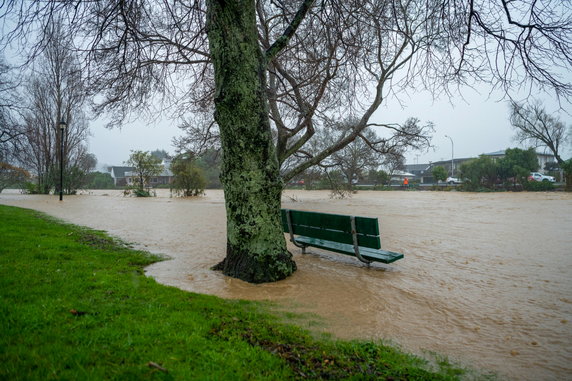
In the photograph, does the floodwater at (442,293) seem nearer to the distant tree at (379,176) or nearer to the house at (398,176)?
the distant tree at (379,176)

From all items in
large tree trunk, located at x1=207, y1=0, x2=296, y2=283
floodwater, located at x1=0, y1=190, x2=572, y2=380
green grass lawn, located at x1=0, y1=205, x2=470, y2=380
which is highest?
large tree trunk, located at x1=207, y1=0, x2=296, y2=283

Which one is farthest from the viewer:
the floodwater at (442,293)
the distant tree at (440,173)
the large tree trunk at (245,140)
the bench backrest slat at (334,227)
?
the distant tree at (440,173)

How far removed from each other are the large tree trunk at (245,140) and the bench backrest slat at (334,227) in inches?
56.2

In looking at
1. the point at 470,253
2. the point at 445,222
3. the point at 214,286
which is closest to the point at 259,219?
the point at 214,286

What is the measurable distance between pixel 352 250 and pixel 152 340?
400cm

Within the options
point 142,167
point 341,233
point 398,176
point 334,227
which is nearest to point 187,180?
point 142,167

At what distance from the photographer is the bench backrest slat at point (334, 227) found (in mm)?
5309

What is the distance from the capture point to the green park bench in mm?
5352

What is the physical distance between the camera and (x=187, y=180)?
29.3 metres

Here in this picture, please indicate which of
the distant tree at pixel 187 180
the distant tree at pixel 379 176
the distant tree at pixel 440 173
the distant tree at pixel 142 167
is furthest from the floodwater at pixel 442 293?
the distant tree at pixel 440 173

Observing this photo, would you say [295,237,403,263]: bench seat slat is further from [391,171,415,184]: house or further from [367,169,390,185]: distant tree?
[391,171,415,184]: house

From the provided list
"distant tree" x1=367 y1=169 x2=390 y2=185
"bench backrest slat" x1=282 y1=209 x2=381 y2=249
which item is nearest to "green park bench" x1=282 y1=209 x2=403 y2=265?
"bench backrest slat" x1=282 y1=209 x2=381 y2=249

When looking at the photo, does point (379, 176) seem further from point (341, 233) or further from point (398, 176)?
point (341, 233)

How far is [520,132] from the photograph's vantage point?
4184 cm
